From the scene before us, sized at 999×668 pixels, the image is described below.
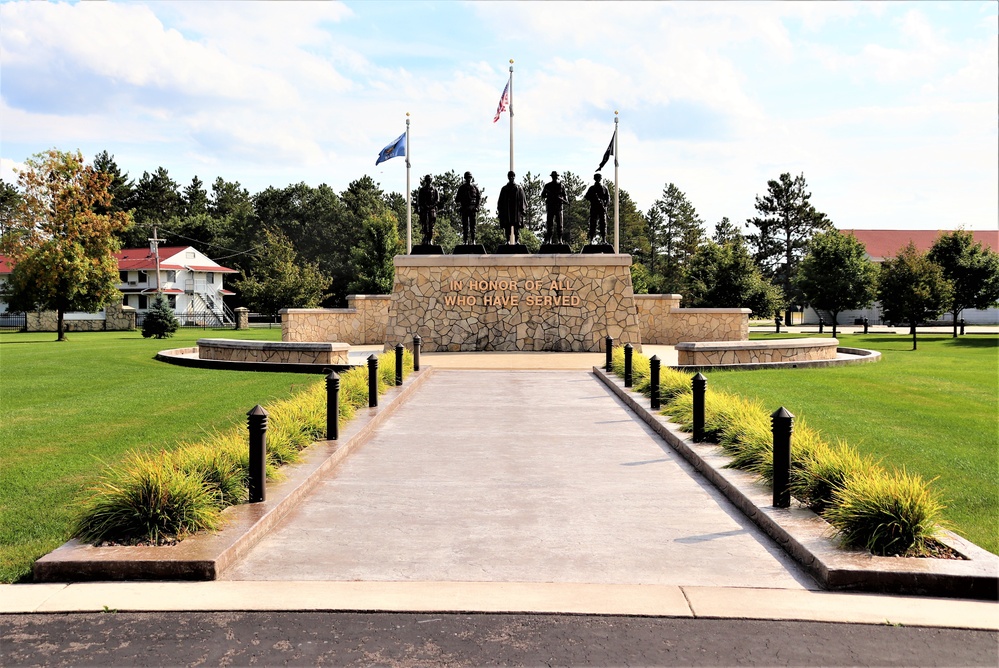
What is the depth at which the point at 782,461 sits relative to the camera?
22.7ft

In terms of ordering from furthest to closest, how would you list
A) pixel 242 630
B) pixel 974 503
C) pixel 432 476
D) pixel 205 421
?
pixel 205 421, pixel 432 476, pixel 974 503, pixel 242 630

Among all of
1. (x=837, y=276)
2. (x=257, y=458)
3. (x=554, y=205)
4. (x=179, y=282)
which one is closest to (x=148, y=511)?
(x=257, y=458)

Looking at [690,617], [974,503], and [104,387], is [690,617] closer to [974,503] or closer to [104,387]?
[974,503]

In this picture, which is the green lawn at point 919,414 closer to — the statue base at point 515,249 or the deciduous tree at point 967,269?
the statue base at point 515,249

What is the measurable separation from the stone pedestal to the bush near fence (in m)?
15.9

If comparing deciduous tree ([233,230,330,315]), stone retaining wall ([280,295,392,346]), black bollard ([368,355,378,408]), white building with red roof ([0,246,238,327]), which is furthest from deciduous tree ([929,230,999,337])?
white building with red roof ([0,246,238,327])

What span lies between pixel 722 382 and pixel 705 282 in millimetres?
32090

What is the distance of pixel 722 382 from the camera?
56.2 feet

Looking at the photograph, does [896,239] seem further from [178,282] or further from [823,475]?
[823,475]

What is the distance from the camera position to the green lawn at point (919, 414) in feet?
25.2

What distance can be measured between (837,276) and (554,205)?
→ 27.3m

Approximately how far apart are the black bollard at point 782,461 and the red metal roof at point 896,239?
7154 centimetres

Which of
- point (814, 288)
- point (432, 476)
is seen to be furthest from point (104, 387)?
point (814, 288)

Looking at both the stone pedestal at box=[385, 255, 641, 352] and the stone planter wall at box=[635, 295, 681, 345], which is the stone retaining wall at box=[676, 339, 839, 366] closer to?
the stone pedestal at box=[385, 255, 641, 352]
